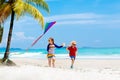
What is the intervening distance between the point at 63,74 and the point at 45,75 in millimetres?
791

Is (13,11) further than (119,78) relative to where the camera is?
Yes

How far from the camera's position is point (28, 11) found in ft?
71.2

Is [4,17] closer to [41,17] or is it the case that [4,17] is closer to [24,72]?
[41,17]

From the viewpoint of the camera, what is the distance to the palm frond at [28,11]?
21078 millimetres

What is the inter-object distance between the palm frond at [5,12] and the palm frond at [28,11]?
491mm

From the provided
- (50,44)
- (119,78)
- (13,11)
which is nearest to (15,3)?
(13,11)

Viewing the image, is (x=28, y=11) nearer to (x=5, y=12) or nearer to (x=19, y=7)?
(x=19, y=7)

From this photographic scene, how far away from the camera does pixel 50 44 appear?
19375 millimetres

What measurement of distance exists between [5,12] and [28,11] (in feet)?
3.96

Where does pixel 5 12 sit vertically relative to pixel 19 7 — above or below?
below

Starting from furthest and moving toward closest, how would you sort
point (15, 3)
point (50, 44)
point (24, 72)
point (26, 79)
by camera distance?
1. point (15, 3)
2. point (50, 44)
3. point (24, 72)
4. point (26, 79)

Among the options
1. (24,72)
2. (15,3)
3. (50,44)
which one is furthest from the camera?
(15,3)

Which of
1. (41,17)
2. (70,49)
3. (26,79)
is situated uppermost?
(41,17)

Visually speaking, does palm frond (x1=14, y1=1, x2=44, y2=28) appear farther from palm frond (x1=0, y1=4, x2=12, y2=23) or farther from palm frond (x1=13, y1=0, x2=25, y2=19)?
palm frond (x1=0, y1=4, x2=12, y2=23)
